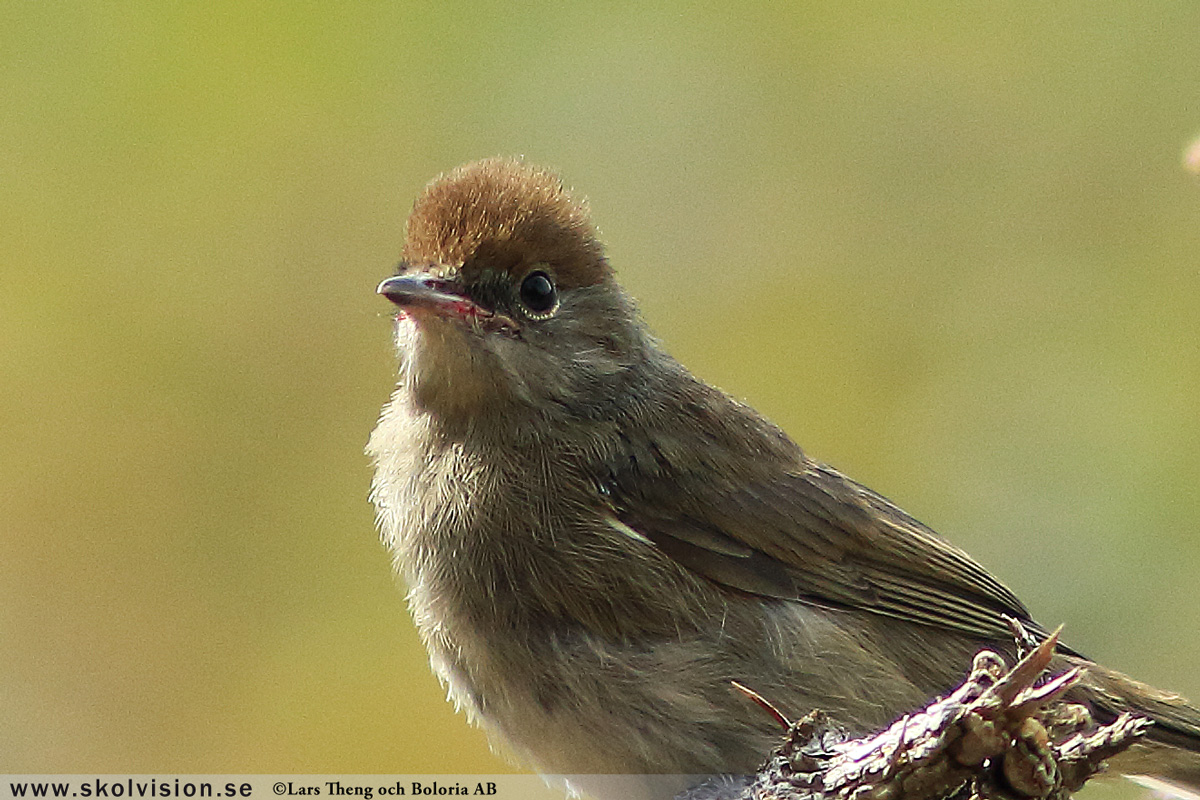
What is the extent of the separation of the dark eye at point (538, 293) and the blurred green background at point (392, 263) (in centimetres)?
160

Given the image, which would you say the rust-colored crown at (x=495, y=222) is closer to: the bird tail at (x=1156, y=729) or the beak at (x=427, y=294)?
the beak at (x=427, y=294)

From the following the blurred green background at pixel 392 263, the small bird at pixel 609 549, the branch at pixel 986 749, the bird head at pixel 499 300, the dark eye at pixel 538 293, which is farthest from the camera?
the blurred green background at pixel 392 263

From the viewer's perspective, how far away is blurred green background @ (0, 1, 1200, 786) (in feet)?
18.0

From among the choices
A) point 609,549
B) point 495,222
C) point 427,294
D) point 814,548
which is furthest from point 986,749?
point 495,222

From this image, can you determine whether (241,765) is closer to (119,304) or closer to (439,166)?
(119,304)

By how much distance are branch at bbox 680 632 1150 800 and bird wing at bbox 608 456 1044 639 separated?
1.11 m

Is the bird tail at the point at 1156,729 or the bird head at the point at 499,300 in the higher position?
the bird head at the point at 499,300

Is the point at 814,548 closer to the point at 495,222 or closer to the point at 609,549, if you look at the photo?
the point at 609,549

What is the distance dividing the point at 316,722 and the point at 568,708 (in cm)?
197

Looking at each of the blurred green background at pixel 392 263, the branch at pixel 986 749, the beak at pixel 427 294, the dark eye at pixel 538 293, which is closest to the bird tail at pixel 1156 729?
the blurred green background at pixel 392 263

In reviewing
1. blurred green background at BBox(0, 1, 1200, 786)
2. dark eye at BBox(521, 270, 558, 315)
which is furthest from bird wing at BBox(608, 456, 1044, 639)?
blurred green background at BBox(0, 1, 1200, 786)

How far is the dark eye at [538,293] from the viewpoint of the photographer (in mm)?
4129

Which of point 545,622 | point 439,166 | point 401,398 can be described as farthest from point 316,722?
point 439,166

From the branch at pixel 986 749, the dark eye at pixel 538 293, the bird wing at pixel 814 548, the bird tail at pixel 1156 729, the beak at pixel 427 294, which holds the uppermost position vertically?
the dark eye at pixel 538 293
